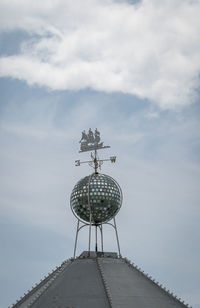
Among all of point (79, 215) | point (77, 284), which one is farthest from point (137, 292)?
point (79, 215)

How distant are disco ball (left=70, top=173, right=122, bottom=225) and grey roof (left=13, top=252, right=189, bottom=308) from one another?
4.84 metres

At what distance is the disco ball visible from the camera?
4353 cm

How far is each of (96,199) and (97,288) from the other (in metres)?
11.5

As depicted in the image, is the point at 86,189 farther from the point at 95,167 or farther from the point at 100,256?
the point at 100,256

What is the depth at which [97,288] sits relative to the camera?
111 feet

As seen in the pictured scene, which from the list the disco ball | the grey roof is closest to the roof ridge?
the grey roof

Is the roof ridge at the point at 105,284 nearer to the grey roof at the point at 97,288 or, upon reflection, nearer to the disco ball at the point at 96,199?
the grey roof at the point at 97,288

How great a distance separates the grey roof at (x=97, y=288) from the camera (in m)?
32.1

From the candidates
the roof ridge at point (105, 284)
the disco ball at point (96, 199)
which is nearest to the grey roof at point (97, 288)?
the roof ridge at point (105, 284)

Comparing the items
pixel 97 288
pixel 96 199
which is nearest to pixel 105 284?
pixel 97 288

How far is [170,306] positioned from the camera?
112 feet

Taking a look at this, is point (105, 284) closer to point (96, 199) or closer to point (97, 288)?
point (97, 288)

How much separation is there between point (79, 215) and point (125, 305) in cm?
1533

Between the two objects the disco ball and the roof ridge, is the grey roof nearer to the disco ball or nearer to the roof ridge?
the roof ridge
